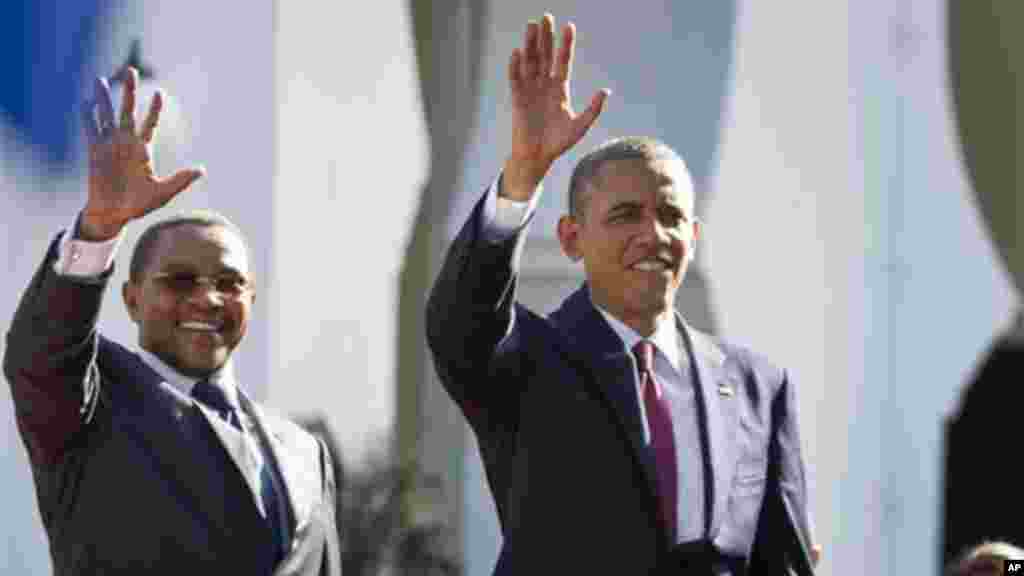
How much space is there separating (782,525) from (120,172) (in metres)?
0.84

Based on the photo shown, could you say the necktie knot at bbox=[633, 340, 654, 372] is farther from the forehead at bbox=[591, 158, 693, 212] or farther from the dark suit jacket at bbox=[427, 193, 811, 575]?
the forehead at bbox=[591, 158, 693, 212]

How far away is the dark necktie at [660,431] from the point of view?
2689 mm

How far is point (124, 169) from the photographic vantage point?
2748mm

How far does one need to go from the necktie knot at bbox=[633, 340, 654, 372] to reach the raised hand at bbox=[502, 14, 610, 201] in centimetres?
24

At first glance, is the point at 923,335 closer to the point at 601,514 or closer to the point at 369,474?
the point at 369,474

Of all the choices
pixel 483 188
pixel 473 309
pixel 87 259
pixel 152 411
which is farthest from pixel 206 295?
pixel 483 188

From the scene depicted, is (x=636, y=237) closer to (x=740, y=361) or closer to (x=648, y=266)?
(x=648, y=266)

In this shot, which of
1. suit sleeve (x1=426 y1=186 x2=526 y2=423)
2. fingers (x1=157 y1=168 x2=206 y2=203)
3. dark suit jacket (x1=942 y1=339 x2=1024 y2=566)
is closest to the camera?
suit sleeve (x1=426 y1=186 x2=526 y2=423)

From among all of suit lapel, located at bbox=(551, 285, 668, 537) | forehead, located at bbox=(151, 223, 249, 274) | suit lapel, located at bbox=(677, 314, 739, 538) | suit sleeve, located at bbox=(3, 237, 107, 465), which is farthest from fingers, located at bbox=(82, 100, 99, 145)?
suit lapel, located at bbox=(677, 314, 739, 538)

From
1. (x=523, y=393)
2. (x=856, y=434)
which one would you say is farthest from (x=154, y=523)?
(x=856, y=434)

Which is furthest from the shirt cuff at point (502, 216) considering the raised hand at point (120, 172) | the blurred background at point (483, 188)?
the blurred background at point (483, 188)

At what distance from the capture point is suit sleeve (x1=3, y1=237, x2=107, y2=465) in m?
2.70

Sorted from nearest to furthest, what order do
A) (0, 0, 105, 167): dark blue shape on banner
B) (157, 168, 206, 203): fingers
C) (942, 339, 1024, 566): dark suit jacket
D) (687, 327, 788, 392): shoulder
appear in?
1. (157, 168, 206, 203): fingers
2. (687, 327, 788, 392): shoulder
3. (0, 0, 105, 167): dark blue shape on banner
4. (942, 339, 1024, 566): dark suit jacket

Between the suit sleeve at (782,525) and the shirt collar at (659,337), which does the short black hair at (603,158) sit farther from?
the suit sleeve at (782,525)
